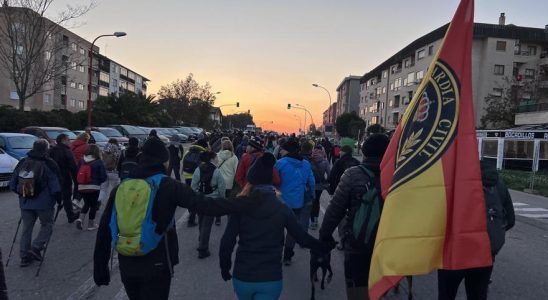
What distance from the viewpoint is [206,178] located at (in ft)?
23.4

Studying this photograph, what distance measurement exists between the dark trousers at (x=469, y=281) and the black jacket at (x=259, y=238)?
54.4 inches

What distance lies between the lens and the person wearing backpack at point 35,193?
579 centimetres

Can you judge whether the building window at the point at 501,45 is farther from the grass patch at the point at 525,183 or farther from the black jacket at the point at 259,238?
the black jacket at the point at 259,238

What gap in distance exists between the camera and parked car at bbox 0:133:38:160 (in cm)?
1402

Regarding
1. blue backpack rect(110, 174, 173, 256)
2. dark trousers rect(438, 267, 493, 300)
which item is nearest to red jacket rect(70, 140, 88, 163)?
blue backpack rect(110, 174, 173, 256)

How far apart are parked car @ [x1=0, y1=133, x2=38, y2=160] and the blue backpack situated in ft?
41.9

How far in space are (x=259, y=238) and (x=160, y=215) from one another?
0.74 metres

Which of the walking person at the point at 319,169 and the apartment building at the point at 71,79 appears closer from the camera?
the walking person at the point at 319,169

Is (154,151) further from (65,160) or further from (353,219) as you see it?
(65,160)

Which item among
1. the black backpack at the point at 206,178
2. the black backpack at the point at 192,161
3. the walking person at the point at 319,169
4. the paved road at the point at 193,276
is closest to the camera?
the paved road at the point at 193,276

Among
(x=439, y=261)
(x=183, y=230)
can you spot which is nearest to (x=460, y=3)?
(x=439, y=261)

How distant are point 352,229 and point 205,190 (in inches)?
160

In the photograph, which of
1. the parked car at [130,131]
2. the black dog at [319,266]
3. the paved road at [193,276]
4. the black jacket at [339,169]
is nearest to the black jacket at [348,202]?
the black dog at [319,266]

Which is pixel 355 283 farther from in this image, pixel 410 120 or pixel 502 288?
pixel 502 288
